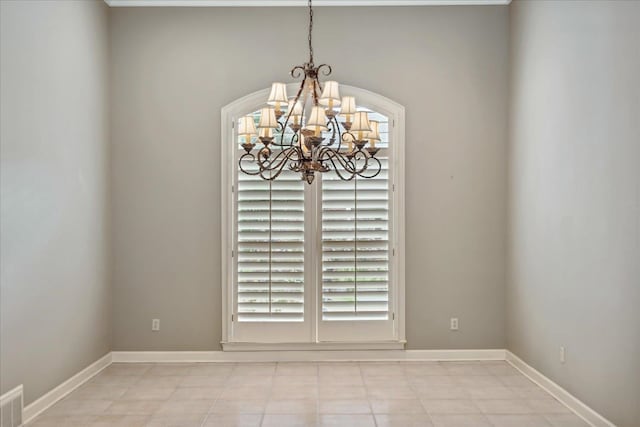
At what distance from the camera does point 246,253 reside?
532cm

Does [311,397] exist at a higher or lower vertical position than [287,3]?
lower
